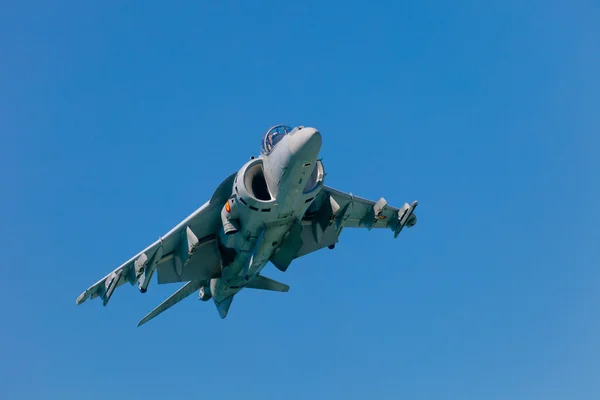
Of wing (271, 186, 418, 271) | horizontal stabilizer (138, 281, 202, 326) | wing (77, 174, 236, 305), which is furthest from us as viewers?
horizontal stabilizer (138, 281, 202, 326)

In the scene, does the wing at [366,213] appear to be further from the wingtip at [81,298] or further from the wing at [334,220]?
the wingtip at [81,298]

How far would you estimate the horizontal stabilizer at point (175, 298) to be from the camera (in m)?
37.4

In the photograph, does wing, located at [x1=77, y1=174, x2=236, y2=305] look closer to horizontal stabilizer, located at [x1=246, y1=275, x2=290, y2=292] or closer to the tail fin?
the tail fin

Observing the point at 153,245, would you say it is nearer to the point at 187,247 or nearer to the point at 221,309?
the point at 187,247

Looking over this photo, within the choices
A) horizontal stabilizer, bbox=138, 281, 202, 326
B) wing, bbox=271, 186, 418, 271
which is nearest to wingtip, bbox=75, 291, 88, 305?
horizontal stabilizer, bbox=138, 281, 202, 326

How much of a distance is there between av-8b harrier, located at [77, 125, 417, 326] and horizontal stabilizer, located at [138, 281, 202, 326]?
0.14 ft

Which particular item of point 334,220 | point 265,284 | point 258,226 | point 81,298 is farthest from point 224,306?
point 258,226

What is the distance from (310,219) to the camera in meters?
36.5

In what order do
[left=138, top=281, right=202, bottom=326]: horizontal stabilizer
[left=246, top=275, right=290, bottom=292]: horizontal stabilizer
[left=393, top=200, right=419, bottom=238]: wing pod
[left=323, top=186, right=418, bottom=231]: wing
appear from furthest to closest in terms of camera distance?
1. [left=246, top=275, right=290, bottom=292]: horizontal stabilizer
2. [left=393, top=200, right=419, bottom=238]: wing pod
3. [left=138, top=281, right=202, bottom=326]: horizontal stabilizer
4. [left=323, top=186, right=418, bottom=231]: wing

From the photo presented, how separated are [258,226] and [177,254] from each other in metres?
4.58

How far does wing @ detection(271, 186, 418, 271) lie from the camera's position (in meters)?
34.4

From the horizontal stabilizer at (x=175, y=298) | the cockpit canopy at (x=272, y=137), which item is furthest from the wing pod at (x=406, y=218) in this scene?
the horizontal stabilizer at (x=175, y=298)

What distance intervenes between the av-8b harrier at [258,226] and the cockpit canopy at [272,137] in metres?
0.04

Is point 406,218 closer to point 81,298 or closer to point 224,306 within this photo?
point 224,306
